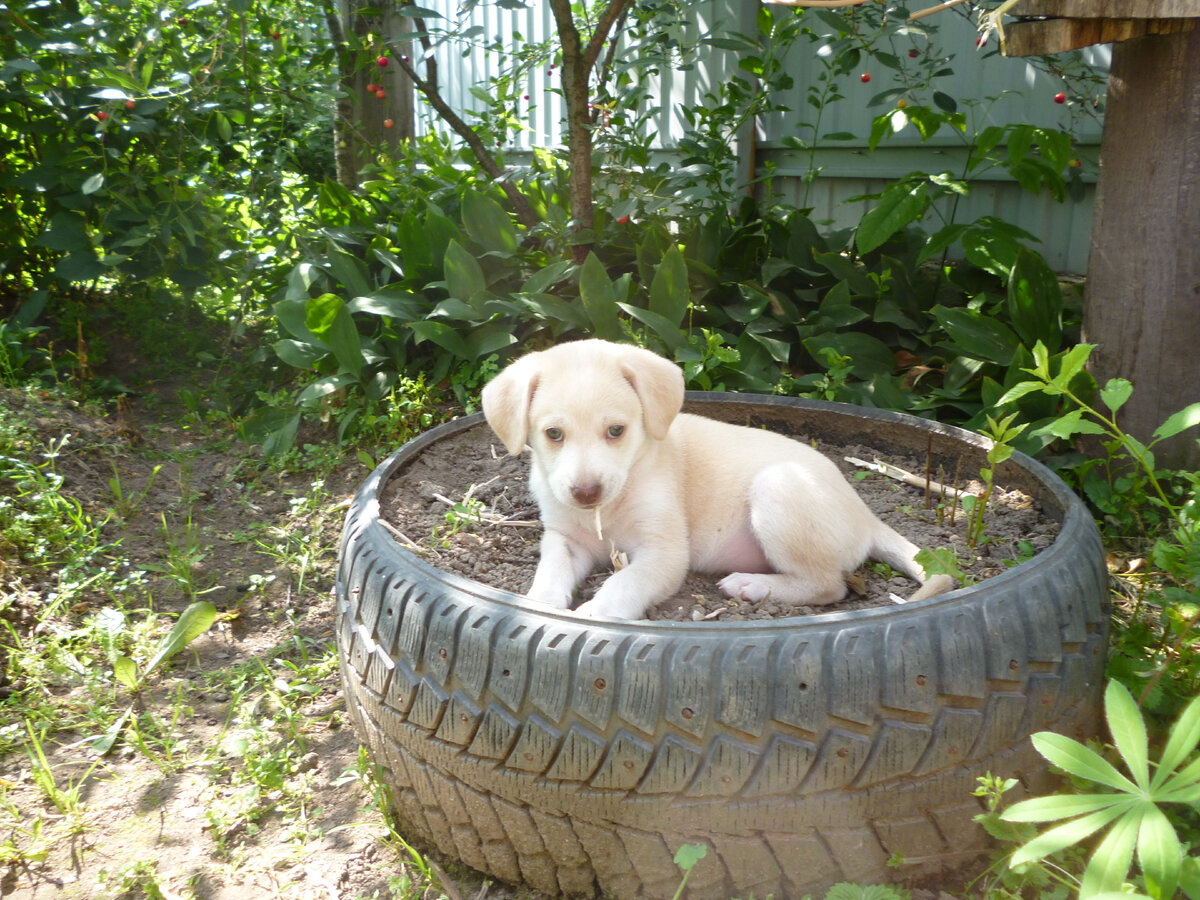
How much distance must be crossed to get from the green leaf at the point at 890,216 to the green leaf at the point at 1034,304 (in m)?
0.57

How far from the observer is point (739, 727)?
1.62 meters

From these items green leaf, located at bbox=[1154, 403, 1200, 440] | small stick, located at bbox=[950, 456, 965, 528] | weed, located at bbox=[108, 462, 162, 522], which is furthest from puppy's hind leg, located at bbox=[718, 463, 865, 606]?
weed, located at bbox=[108, 462, 162, 522]

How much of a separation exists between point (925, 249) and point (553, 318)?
188cm

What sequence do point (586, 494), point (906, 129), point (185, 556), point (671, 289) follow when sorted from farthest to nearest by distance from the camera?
1. point (906, 129)
2. point (671, 289)
3. point (185, 556)
4. point (586, 494)

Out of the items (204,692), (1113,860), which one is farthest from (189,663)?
(1113,860)

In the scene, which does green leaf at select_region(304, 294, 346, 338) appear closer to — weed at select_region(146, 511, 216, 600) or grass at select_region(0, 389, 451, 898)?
grass at select_region(0, 389, 451, 898)

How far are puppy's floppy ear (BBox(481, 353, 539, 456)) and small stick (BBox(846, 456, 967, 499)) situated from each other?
1.37m

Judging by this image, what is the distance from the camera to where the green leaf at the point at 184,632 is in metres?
2.79

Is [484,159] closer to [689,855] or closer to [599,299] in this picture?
[599,299]

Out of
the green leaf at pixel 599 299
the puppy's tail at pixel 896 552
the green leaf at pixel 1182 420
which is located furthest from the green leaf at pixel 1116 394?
the green leaf at pixel 599 299

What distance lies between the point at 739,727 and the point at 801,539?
811 mm

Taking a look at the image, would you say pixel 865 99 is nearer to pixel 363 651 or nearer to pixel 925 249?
pixel 925 249

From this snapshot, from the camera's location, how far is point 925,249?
14.0 ft

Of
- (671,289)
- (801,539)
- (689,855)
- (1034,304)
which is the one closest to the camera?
(689,855)
